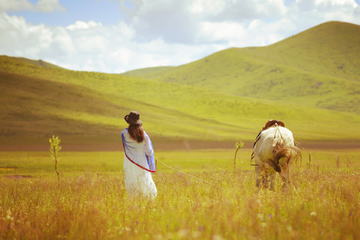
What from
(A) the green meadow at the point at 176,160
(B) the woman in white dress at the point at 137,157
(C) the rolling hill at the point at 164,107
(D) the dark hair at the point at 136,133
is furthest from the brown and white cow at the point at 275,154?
(C) the rolling hill at the point at 164,107

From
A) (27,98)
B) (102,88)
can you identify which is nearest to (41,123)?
(27,98)

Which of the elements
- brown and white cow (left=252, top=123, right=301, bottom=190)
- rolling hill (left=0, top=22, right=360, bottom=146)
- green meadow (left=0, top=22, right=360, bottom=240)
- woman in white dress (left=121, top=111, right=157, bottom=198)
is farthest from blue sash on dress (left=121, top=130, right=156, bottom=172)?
rolling hill (left=0, top=22, right=360, bottom=146)

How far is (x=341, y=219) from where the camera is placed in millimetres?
4324

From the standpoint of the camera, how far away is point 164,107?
87812mm

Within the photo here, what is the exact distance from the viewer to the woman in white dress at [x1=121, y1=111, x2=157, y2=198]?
7.93 m

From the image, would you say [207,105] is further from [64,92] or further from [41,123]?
[41,123]

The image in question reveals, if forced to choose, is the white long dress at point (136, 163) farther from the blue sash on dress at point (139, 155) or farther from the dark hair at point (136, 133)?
the dark hair at point (136, 133)

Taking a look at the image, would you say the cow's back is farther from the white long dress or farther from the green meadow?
the white long dress

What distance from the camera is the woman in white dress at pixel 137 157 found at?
7.93 metres

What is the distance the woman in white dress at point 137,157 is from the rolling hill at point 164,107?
37666mm

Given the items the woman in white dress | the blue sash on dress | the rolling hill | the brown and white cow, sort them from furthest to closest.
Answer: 1. the rolling hill
2. the blue sash on dress
3. the woman in white dress
4. the brown and white cow

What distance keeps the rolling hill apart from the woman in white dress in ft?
124

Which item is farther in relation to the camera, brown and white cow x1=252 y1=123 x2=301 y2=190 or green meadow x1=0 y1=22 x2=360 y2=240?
brown and white cow x1=252 y1=123 x2=301 y2=190

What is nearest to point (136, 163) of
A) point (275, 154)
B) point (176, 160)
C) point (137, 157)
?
point (137, 157)
